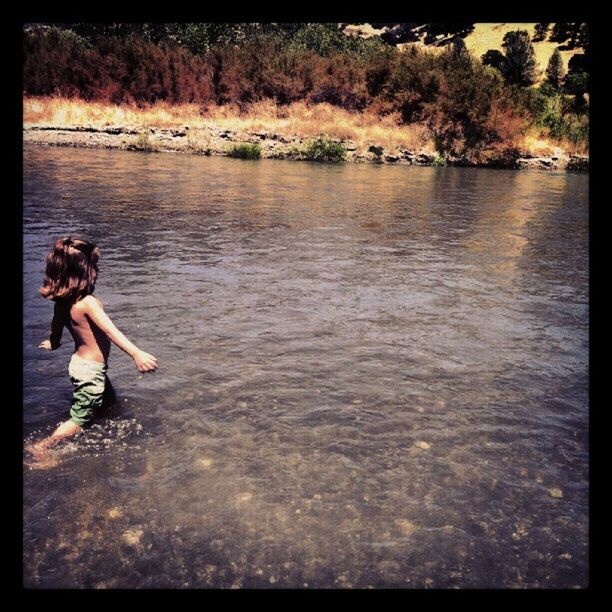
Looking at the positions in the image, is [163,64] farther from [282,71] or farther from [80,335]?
[80,335]

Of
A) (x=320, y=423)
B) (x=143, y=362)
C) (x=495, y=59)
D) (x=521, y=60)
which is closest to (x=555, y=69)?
(x=521, y=60)

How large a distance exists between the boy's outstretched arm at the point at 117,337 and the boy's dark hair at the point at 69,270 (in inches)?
4.0

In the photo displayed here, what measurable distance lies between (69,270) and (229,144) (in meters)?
24.3

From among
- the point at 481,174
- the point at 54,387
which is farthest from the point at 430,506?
the point at 481,174

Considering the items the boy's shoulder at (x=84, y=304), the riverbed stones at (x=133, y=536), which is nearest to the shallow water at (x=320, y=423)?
the riverbed stones at (x=133, y=536)

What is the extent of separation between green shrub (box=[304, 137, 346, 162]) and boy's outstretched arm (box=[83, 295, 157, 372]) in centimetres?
2382

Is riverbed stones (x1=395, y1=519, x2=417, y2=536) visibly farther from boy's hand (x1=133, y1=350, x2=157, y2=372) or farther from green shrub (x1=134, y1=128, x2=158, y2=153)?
green shrub (x1=134, y1=128, x2=158, y2=153)

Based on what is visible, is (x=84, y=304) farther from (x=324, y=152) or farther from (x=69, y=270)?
(x=324, y=152)

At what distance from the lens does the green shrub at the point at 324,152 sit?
26.4 meters

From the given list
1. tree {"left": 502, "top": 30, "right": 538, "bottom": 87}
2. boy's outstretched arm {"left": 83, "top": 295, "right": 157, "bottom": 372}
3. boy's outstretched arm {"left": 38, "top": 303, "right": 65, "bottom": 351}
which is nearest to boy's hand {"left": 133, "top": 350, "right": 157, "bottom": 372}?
boy's outstretched arm {"left": 83, "top": 295, "right": 157, "bottom": 372}

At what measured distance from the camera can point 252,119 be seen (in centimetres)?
2909

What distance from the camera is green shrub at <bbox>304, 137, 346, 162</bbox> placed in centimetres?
2641

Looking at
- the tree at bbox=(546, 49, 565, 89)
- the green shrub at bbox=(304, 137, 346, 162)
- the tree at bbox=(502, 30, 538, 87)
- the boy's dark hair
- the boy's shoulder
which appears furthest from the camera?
the tree at bbox=(546, 49, 565, 89)

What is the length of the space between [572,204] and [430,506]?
14486mm
